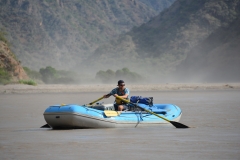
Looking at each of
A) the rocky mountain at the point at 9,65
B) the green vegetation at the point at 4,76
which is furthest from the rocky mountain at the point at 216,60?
the green vegetation at the point at 4,76

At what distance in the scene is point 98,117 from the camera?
15.3 metres

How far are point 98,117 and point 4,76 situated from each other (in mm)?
29907

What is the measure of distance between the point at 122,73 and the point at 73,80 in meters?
6.42

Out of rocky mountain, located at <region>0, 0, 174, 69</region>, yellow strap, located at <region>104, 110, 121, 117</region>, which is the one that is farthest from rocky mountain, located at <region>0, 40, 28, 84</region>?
rocky mountain, located at <region>0, 0, 174, 69</region>

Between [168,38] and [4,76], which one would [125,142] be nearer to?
[4,76]

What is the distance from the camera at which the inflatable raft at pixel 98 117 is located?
1483cm

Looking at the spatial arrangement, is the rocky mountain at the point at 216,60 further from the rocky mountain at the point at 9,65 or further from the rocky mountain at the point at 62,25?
the rocky mountain at the point at 62,25

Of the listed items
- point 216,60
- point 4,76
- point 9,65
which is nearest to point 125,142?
point 4,76

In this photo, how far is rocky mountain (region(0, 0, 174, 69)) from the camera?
110 metres

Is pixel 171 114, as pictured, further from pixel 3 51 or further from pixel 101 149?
pixel 3 51

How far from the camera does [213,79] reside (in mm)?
67875

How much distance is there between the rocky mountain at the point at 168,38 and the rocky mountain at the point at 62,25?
14.3 metres

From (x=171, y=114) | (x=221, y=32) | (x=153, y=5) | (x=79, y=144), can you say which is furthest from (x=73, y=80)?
(x=153, y=5)

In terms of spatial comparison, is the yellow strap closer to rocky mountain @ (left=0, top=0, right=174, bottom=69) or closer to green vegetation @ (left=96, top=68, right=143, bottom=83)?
green vegetation @ (left=96, top=68, right=143, bottom=83)
